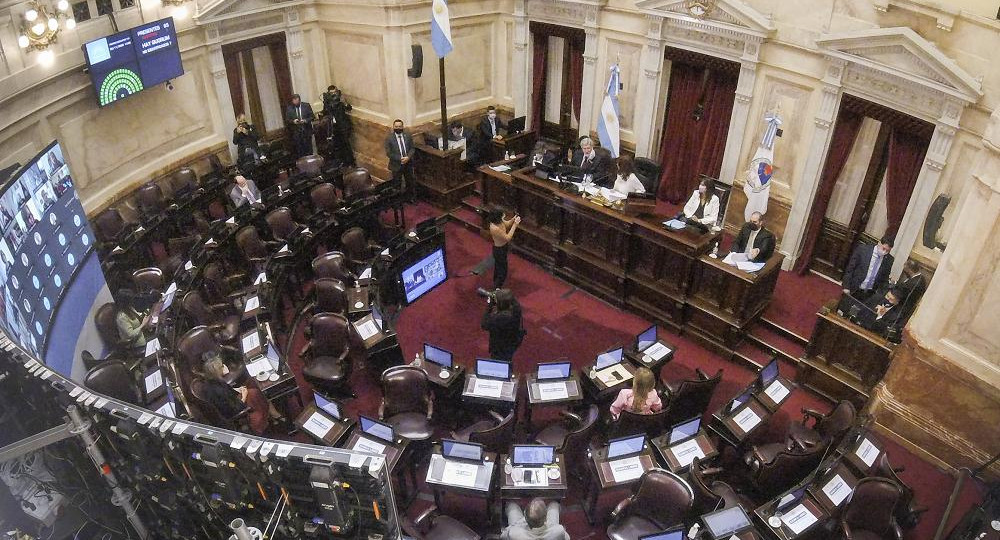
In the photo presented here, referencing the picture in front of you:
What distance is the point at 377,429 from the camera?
6.32m

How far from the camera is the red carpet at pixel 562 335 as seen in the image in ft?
22.8

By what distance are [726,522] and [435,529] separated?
2.50m

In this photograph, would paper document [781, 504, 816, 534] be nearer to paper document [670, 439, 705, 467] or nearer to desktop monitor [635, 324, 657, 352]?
paper document [670, 439, 705, 467]

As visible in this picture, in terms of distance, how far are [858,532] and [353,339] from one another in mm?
5589

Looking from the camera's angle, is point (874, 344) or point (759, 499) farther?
point (874, 344)

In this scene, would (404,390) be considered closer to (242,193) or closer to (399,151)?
(242,193)

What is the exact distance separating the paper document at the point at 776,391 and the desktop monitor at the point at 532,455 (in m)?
2.57

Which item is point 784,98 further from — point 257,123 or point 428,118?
point 257,123

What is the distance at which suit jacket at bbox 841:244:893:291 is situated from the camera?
820 cm

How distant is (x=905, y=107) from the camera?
8219 millimetres

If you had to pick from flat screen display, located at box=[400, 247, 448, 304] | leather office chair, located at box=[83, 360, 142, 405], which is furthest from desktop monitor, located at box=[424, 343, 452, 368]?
leather office chair, located at box=[83, 360, 142, 405]

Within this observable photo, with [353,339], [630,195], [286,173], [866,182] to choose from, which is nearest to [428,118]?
[286,173]

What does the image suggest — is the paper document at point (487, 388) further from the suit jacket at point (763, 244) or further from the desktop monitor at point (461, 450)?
the suit jacket at point (763, 244)

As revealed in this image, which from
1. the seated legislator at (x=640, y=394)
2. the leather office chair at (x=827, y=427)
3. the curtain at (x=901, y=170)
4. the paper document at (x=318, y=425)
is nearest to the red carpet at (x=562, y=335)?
the leather office chair at (x=827, y=427)
